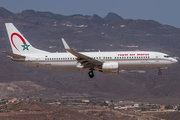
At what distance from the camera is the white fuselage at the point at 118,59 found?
57.9m

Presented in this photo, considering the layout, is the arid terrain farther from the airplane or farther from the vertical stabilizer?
the airplane

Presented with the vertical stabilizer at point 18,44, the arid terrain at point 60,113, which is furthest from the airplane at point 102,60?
the arid terrain at point 60,113

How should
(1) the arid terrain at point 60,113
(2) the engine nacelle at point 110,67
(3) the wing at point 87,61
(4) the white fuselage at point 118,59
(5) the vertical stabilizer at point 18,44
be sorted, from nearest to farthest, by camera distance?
1. (3) the wing at point 87,61
2. (2) the engine nacelle at point 110,67
3. (4) the white fuselage at point 118,59
4. (5) the vertical stabilizer at point 18,44
5. (1) the arid terrain at point 60,113

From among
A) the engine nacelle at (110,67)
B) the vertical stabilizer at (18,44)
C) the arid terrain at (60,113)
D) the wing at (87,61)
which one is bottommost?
the arid terrain at (60,113)

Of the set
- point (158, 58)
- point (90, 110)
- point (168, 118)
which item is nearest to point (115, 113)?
point (90, 110)

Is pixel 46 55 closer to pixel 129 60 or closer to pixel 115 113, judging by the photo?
pixel 129 60

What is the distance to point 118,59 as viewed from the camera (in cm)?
5781

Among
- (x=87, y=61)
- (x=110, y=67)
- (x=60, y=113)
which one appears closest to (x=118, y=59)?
(x=110, y=67)

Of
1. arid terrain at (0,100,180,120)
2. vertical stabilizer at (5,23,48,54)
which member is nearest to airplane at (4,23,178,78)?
vertical stabilizer at (5,23,48,54)

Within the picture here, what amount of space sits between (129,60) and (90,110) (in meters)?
74.1

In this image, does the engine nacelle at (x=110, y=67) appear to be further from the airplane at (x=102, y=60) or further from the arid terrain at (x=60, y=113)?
the arid terrain at (x=60, y=113)

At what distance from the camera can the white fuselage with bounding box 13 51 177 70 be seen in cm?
5788

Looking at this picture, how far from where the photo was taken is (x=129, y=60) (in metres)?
57.7

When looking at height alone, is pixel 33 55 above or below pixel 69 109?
above
